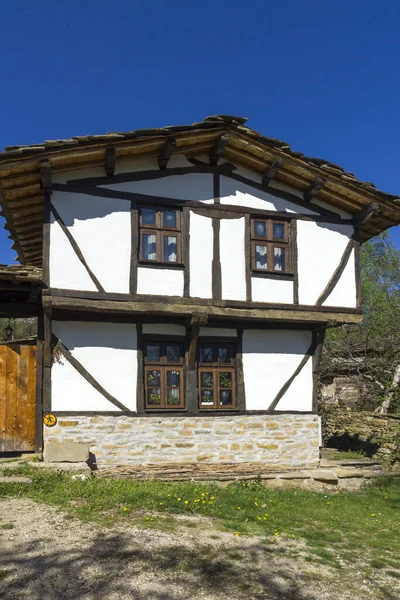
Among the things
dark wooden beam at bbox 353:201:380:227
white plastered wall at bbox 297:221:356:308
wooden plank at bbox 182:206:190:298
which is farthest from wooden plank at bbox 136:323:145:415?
dark wooden beam at bbox 353:201:380:227

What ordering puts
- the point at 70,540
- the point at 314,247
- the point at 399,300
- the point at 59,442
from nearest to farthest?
the point at 70,540
the point at 59,442
the point at 314,247
the point at 399,300

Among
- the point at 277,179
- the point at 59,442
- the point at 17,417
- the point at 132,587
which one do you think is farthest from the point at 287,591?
the point at 277,179

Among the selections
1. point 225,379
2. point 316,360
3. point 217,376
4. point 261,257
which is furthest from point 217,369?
point 261,257

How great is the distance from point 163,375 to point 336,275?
398 centimetres

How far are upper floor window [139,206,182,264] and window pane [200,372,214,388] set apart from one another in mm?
2221

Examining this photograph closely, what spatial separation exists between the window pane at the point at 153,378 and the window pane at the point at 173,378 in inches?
7.8

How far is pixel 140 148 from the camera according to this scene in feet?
31.3

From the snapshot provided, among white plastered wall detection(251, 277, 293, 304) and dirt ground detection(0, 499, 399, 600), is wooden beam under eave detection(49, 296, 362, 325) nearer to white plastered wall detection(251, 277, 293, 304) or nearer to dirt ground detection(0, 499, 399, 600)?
white plastered wall detection(251, 277, 293, 304)

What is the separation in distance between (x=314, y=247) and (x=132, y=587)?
7623 millimetres

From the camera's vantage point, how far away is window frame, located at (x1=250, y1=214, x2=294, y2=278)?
10.3 metres

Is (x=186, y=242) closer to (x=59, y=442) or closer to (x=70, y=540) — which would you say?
(x=59, y=442)

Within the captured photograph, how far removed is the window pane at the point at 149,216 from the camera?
32.4ft

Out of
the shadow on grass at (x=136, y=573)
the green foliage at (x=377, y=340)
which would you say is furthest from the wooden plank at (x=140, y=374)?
the green foliage at (x=377, y=340)

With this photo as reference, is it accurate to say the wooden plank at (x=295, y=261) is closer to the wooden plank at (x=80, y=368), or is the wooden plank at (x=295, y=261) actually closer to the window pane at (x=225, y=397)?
the window pane at (x=225, y=397)
